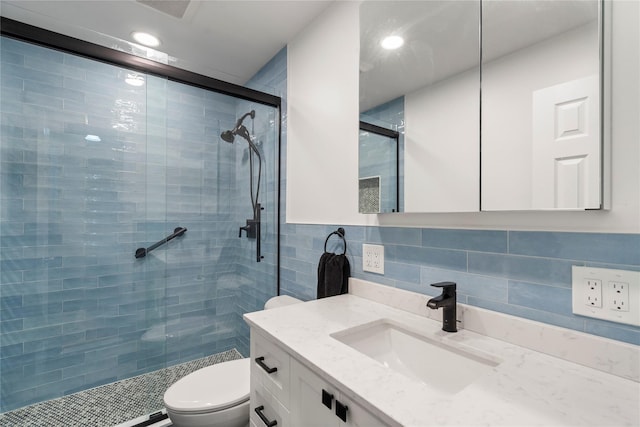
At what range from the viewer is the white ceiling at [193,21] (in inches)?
65.3

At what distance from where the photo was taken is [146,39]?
2053mm

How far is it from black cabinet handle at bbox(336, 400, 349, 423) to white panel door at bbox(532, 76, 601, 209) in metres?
0.78

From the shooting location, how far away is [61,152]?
69.9 inches

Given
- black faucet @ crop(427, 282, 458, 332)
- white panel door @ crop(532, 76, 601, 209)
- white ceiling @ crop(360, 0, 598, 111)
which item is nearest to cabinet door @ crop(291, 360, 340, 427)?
black faucet @ crop(427, 282, 458, 332)

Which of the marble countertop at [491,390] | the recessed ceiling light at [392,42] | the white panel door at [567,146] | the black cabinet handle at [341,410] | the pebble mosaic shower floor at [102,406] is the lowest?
the pebble mosaic shower floor at [102,406]

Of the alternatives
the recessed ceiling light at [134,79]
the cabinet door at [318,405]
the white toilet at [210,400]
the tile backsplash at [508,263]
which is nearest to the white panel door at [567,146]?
the tile backsplash at [508,263]

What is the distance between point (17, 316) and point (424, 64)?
2649mm

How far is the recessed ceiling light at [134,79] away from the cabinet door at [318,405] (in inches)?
75.4

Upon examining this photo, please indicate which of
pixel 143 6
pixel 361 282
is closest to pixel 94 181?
pixel 143 6

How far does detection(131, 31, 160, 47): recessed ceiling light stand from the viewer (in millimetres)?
1987

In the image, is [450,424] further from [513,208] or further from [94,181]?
[94,181]

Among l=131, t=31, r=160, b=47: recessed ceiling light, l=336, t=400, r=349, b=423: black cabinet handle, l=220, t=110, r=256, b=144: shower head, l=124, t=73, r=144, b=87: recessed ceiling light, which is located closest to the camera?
l=336, t=400, r=349, b=423: black cabinet handle

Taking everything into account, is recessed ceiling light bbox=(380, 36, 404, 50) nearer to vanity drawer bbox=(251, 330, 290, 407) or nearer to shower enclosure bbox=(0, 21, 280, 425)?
shower enclosure bbox=(0, 21, 280, 425)

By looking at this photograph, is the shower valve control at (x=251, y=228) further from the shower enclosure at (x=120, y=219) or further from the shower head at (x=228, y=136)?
the shower head at (x=228, y=136)
